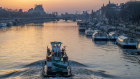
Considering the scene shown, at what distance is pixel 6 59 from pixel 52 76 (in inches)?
374

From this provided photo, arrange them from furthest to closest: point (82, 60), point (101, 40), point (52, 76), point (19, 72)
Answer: point (101, 40) < point (82, 60) < point (19, 72) < point (52, 76)

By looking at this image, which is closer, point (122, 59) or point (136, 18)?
point (122, 59)

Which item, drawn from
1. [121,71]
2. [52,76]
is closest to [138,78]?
[121,71]

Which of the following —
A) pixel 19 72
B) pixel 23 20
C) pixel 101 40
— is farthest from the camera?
pixel 23 20

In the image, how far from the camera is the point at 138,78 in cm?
1939

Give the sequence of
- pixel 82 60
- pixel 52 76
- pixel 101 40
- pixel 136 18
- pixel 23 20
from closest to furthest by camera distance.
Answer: pixel 52 76, pixel 82 60, pixel 101 40, pixel 136 18, pixel 23 20

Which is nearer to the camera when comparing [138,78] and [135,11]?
[138,78]

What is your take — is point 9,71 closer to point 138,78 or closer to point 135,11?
point 138,78

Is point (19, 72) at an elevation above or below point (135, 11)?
below

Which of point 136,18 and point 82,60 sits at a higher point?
point 136,18

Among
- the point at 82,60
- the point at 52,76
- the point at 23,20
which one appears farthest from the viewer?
the point at 23,20

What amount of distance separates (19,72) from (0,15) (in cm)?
11769

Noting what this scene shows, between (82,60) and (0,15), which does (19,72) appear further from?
(0,15)

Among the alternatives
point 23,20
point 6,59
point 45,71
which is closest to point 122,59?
point 45,71
